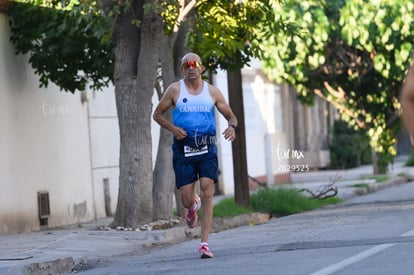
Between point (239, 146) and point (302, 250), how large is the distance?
7043 millimetres

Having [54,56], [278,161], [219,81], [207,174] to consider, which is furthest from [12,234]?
[278,161]

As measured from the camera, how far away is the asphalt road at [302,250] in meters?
9.63

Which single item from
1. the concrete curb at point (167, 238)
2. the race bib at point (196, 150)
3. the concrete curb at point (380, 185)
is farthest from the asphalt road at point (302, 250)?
the concrete curb at point (380, 185)

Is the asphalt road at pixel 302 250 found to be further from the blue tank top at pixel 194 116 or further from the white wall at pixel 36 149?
the white wall at pixel 36 149

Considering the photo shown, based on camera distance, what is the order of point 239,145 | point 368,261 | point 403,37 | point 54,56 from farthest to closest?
point 403,37
point 239,145
point 54,56
point 368,261

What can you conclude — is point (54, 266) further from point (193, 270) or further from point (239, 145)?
point (239, 145)

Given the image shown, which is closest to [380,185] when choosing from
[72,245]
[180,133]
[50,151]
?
[50,151]

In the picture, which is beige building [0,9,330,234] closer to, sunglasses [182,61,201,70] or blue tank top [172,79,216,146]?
blue tank top [172,79,216,146]

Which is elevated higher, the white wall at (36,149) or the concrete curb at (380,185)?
the white wall at (36,149)

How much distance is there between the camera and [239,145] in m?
18.3

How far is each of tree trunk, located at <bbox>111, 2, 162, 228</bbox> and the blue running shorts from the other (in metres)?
3.21

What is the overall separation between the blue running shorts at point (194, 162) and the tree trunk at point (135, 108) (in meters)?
3.21

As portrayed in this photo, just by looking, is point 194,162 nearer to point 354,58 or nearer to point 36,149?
point 36,149

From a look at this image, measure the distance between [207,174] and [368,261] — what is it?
240 centimetres
